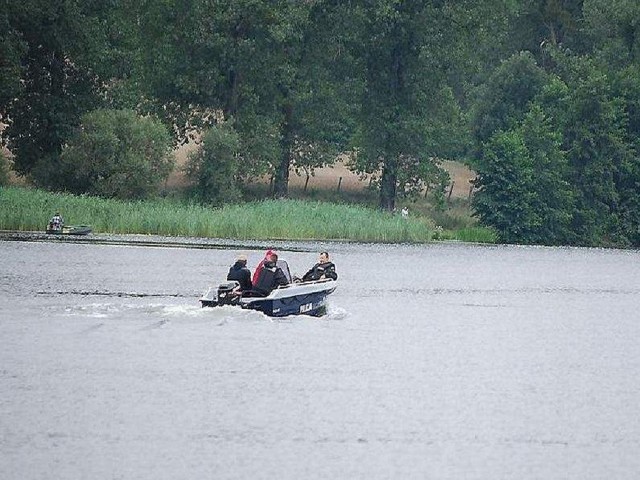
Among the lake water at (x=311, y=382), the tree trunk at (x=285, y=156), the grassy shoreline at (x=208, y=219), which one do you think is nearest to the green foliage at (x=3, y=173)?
the grassy shoreline at (x=208, y=219)

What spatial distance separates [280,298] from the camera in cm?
4672

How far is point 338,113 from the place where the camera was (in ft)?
339

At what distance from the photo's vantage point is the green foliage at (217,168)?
9525 cm

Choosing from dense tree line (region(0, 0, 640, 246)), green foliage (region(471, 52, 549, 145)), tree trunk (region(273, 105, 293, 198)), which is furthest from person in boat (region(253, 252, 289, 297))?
green foliage (region(471, 52, 549, 145))

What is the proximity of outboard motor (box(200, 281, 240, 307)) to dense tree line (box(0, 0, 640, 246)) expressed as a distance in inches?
1766

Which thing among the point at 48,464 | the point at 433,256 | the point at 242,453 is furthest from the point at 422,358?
the point at 433,256

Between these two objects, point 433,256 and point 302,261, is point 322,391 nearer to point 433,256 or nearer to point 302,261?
point 302,261

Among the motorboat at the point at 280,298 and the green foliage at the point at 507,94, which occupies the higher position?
the green foliage at the point at 507,94

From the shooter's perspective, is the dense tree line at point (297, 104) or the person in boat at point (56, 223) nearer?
the person in boat at point (56, 223)

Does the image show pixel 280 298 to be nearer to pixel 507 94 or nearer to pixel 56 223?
pixel 56 223

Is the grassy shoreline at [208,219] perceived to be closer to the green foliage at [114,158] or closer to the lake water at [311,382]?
the green foliage at [114,158]

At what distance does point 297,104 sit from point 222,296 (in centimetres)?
5838

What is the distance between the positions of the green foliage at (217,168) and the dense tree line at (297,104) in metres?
0.12

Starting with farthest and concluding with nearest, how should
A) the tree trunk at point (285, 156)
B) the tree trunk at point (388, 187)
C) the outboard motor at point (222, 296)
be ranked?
the tree trunk at point (388, 187) → the tree trunk at point (285, 156) → the outboard motor at point (222, 296)
